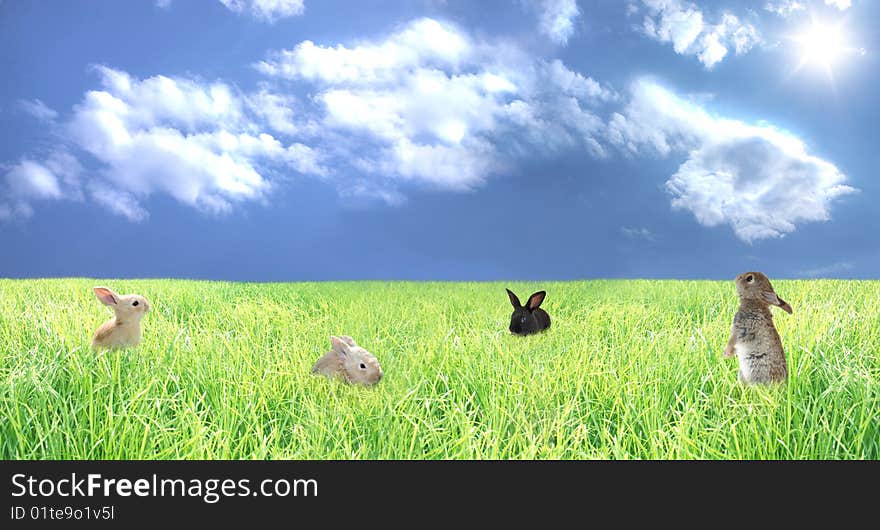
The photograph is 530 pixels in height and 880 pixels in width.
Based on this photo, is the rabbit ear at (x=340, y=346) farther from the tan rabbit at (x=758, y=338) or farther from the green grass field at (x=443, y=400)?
the tan rabbit at (x=758, y=338)

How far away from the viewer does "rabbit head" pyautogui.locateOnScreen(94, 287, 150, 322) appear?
3531 mm

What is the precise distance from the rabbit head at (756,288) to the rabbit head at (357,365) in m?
2.05

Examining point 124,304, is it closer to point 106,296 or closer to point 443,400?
point 106,296

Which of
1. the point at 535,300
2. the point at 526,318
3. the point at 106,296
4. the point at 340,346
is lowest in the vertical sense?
the point at 340,346

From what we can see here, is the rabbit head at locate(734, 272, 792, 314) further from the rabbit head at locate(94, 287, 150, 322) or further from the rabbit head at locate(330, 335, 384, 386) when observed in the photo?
the rabbit head at locate(94, 287, 150, 322)

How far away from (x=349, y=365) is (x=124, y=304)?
137 centimetres

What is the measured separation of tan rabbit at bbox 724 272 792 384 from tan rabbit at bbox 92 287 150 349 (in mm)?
3306

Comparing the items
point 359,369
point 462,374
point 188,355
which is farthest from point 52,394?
point 462,374

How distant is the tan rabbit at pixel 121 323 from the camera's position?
356cm

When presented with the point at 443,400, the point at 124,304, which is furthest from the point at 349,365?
the point at 124,304

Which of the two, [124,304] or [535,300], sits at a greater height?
[535,300]

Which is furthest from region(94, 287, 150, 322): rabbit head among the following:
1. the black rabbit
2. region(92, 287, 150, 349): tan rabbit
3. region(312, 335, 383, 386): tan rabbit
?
the black rabbit

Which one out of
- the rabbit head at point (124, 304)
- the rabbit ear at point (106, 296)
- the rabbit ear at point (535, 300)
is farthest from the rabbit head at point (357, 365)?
the rabbit ear at point (535, 300)

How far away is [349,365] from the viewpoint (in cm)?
358
